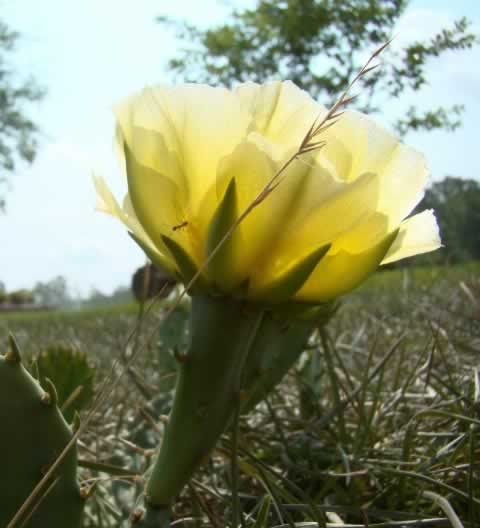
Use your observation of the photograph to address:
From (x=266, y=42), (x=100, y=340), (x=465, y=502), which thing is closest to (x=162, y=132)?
(x=465, y=502)

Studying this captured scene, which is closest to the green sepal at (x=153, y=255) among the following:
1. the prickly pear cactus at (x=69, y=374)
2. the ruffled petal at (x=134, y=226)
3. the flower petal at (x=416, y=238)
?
the ruffled petal at (x=134, y=226)

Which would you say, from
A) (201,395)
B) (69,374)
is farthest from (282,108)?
(69,374)

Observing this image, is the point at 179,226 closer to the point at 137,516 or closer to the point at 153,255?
the point at 153,255

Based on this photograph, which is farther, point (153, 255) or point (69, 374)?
point (69, 374)

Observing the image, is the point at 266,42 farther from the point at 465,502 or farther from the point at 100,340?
the point at 465,502

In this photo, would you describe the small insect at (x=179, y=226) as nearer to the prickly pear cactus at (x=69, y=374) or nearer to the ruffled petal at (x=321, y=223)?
the ruffled petal at (x=321, y=223)

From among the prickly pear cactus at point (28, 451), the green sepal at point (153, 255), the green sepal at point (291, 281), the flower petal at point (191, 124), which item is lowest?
the prickly pear cactus at point (28, 451)
